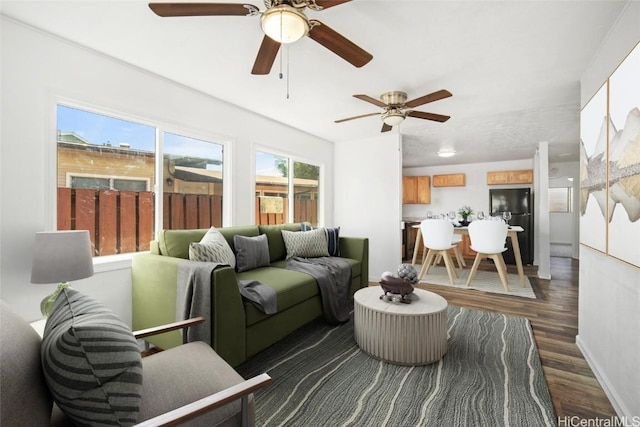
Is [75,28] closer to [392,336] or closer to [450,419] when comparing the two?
[392,336]

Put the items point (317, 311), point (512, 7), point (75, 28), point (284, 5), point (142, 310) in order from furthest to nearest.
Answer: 1. point (317, 311)
2. point (142, 310)
3. point (75, 28)
4. point (512, 7)
5. point (284, 5)

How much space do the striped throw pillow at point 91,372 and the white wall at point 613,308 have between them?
229 centimetres

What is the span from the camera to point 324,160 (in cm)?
512

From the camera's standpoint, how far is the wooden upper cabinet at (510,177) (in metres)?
6.37

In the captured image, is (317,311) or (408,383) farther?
(317,311)

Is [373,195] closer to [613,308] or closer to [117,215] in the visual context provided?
Result: [613,308]

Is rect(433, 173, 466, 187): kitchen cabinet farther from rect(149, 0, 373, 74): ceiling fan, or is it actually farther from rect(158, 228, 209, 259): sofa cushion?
rect(158, 228, 209, 259): sofa cushion

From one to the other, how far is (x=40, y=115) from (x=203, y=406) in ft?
7.95

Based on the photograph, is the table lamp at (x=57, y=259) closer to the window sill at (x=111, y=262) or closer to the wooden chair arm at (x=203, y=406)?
the window sill at (x=111, y=262)

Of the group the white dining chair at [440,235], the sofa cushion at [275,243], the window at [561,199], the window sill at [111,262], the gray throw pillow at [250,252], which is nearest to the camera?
the window sill at [111,262]

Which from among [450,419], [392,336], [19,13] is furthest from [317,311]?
[19,13]

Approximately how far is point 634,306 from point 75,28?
12.7ft

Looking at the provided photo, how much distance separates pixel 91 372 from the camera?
79 cm

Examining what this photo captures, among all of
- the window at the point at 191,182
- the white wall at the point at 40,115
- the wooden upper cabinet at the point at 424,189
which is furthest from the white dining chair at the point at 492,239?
the white wall at the point at 40,115
